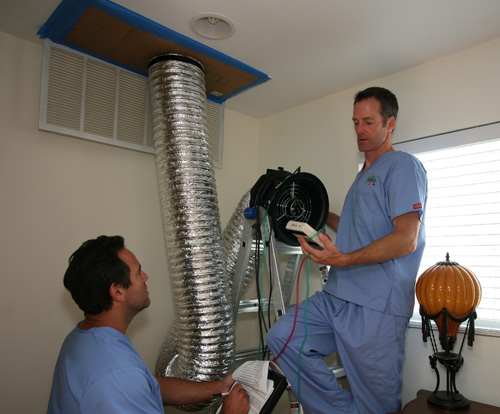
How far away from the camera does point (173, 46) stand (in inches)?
77.0

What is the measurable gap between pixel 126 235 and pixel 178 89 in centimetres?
86

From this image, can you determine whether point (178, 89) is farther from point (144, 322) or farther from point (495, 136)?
point (495, 136)

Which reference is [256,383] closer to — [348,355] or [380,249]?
[348,355]

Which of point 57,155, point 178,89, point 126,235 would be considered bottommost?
point 126,235

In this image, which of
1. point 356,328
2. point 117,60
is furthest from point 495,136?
point 117,60

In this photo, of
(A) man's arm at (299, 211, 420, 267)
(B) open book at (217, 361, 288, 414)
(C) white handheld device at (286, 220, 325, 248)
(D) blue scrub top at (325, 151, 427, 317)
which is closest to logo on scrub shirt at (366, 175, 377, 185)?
(D) blue scrub top at (325, 151, 427, 317)

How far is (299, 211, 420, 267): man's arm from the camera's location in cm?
147

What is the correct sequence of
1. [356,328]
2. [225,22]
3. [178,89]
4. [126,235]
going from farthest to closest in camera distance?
[126,235] → [178,89] → [225,22] → [356,328]

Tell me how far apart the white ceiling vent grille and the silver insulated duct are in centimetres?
29

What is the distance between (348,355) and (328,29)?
1.43m

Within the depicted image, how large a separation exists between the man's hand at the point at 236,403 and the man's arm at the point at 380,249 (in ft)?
1.82

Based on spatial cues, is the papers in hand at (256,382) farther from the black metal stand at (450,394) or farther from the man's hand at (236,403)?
the black metal stand at (450,394)

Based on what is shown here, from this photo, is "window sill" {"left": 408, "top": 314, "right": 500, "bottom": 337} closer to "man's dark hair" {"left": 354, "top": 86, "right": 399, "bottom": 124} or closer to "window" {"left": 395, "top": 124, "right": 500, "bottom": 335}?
"window" {"left": 395, "top": 124, "right": 500, "bottom": 335}

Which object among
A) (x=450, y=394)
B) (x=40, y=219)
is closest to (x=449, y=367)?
(x=450, y=394)
